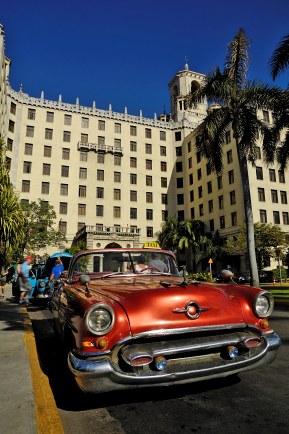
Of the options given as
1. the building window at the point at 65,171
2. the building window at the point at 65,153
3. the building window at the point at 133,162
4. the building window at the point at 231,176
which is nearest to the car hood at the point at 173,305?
the building window at the point at 231,176

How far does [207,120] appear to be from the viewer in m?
17.3

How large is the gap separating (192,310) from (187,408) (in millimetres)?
941

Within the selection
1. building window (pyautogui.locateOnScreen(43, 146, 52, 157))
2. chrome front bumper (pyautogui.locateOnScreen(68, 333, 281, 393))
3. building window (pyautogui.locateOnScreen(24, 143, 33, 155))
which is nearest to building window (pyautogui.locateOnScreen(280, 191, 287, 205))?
building window (pyautogui.locateOnScreen(43, 146, 52, 157))

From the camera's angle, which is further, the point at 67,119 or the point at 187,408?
the point at 67,119

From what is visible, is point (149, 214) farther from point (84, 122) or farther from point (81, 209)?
point (84, 122)

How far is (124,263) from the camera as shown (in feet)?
14.9

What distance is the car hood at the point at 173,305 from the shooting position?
2729mm

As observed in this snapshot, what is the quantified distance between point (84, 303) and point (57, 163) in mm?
41875

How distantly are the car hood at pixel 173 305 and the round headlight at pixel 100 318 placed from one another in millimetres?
163

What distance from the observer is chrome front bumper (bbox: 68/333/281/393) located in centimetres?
250

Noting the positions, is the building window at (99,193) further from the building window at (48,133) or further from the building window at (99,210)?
the building window at (48,133)

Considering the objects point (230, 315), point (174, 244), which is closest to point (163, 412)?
point (230, 315)

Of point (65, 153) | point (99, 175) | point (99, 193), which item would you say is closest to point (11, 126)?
point (65, 153)

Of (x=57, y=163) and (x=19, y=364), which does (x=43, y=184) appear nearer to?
(x=57, y=163)
